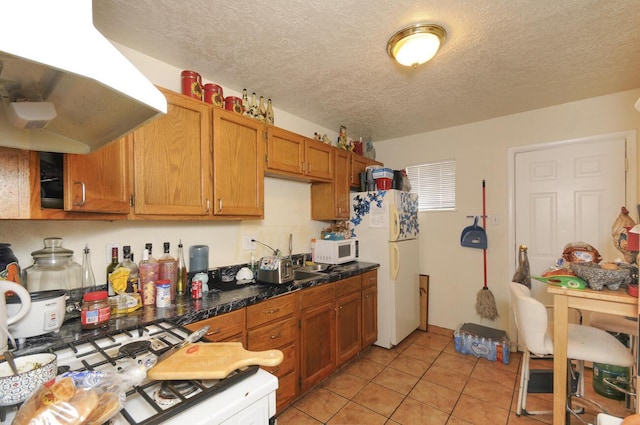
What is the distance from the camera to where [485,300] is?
2883mm

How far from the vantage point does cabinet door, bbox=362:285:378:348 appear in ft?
8.82

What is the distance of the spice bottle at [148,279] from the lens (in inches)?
60.2

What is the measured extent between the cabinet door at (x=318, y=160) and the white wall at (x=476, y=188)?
125 cm

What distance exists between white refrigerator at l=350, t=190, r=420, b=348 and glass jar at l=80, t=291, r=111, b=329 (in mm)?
2304

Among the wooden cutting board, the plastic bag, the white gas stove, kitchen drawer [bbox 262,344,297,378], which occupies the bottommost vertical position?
kitchen drawer [bbox 262,344,297,378]

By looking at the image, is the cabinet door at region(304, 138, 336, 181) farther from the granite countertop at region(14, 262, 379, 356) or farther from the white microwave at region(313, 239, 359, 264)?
the granite countertop at region(14, 262, 379, 356)

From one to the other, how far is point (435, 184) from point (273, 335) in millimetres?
2581

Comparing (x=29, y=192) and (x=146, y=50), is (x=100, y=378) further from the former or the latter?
(x=146, y=50)

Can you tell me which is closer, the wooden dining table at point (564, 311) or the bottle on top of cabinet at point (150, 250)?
the wooden dining table at point (564, 311)

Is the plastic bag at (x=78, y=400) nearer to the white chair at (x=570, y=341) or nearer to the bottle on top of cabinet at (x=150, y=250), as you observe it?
the bottle on top of cabinet at (x=150, y=250)

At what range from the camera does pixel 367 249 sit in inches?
117

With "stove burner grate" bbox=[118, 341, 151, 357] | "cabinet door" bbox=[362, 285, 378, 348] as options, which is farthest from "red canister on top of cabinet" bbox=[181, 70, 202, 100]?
"cabinet door" bbox=[362, 285, 378, 348]

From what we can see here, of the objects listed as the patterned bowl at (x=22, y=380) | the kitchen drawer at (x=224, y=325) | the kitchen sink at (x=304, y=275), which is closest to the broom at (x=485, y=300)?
the kitchen sink at (x=304, y=275)

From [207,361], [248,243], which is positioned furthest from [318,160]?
[207,361]
